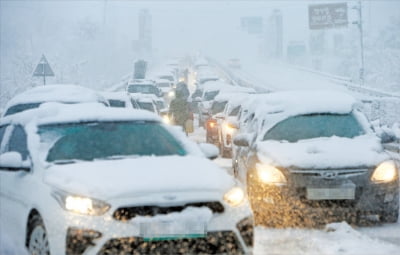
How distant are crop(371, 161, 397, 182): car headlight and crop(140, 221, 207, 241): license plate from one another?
3.52 meters

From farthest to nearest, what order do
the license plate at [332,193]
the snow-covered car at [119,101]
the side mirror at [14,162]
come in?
the snow-covered car at [119,101] → the license plate at [332,193] → the side mirror at [14,162]

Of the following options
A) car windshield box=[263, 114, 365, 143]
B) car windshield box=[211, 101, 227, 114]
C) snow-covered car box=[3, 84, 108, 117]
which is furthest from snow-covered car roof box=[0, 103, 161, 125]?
car windshield box=[211, 101, 227, 114]

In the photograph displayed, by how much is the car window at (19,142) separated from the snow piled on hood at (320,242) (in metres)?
2.30

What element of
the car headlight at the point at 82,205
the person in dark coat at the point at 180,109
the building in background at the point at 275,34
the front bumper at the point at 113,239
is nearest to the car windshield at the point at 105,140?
the car headlight at the point at 82,205

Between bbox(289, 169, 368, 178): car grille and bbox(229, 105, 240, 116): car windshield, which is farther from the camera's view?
bbox(229, 105, 240, 116): car windshield

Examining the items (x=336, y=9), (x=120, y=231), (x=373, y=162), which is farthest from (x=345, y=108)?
(x=336, y=9)

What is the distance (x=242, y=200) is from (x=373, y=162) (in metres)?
3.05

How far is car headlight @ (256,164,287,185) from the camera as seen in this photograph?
862cm

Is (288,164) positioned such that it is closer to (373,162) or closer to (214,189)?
(373,162)

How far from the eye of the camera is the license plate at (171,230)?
5545 mm

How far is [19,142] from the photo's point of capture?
23.6ft

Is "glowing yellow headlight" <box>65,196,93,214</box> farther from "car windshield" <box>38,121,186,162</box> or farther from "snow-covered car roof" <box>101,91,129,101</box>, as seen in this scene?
"snow-covered car roof" <box>101,91,129,101</box>

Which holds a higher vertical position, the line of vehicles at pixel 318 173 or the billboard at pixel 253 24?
the billboard at pixel 253 24

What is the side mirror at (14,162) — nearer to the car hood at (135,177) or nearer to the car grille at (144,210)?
the car hood at (135,177)
